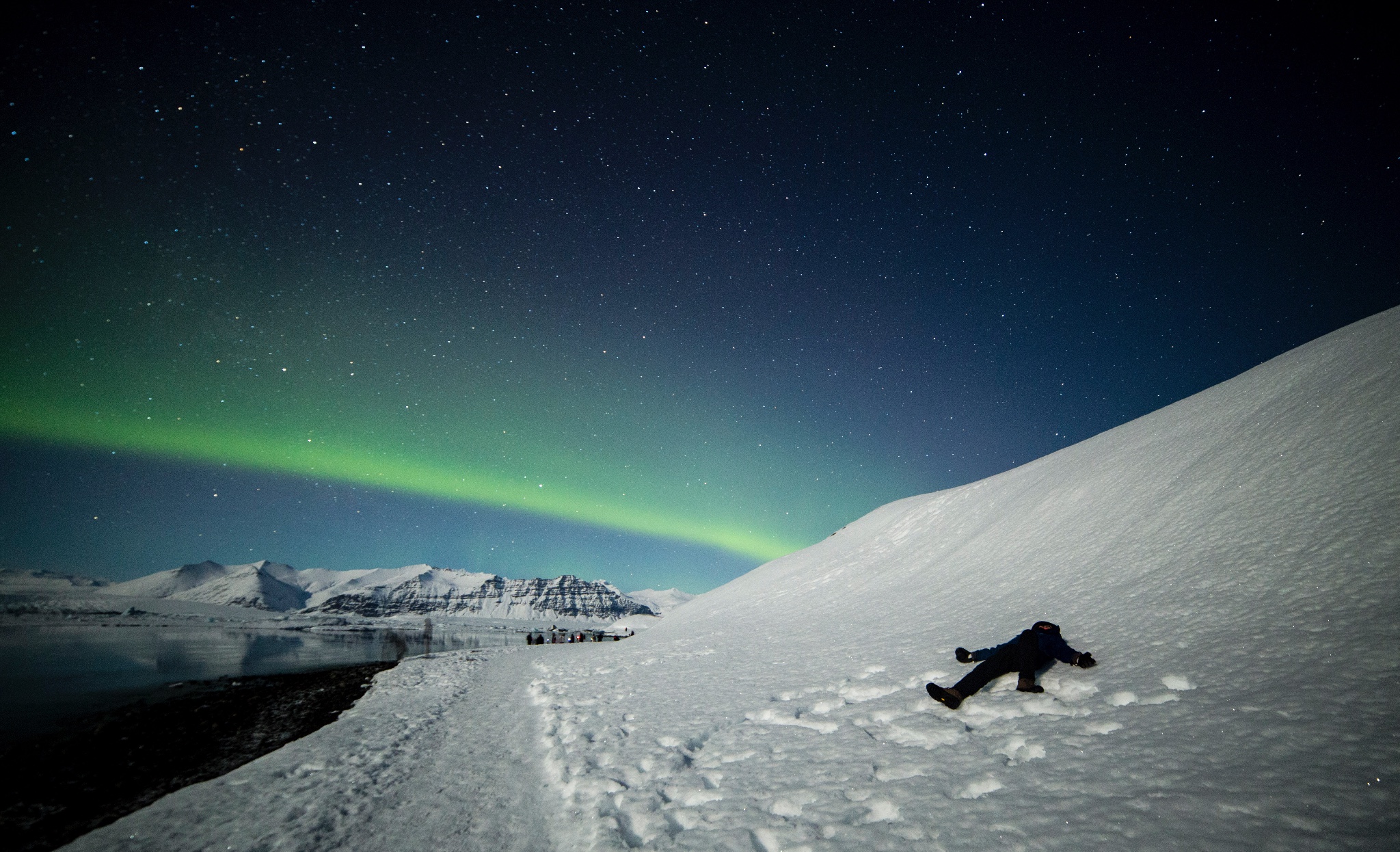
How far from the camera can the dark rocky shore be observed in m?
6.25

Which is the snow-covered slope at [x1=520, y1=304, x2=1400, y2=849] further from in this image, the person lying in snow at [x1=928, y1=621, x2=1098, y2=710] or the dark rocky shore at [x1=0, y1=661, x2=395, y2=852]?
the dark rocky shore at [x1=0, y1=661, x2=395, y2=852]

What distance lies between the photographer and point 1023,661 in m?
6.27

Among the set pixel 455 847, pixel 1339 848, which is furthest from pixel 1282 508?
pixel 455 847

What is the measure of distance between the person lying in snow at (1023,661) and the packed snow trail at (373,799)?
5148 mm

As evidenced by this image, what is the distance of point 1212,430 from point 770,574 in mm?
23898

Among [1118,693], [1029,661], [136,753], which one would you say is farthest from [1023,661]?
[136,753]

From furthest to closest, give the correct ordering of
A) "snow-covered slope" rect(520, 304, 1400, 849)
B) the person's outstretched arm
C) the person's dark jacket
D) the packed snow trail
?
1. the person's dark jacket
2. the person's outstretched arm
3. the packed snow trail
4. "snow-covered slope" rect(520, 304, 1400, 849)

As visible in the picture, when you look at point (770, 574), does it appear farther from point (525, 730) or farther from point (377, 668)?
point (525, 730)

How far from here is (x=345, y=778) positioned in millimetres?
6457

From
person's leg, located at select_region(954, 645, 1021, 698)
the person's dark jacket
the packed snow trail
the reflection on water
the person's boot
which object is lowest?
the reflection on water

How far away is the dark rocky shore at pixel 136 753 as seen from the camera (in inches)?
246

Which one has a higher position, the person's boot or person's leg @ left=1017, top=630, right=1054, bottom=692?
person's leg @ left=1017, top=630, right=1054, bottom=692

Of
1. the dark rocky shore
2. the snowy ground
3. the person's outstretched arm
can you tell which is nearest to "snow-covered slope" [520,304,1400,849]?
the snowy ground

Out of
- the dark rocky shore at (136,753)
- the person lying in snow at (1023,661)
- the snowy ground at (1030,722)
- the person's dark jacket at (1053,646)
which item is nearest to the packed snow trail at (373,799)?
the snowy ground at (1030,722)
